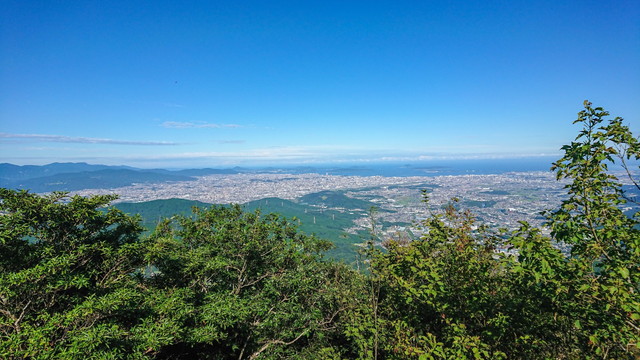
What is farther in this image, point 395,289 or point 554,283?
point 395,289

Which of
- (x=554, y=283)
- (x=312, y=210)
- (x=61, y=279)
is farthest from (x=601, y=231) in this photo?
(x=312, y=210)

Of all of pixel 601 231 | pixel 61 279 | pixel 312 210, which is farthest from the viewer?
pixel 312 210

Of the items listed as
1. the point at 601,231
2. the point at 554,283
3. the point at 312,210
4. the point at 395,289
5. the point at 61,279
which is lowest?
the point at 312,210

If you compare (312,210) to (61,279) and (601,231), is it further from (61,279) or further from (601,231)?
(601,231)

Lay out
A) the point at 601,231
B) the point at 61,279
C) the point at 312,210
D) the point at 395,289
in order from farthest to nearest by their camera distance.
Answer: the point at 312,210, the point at 395,289, the point at 61,279, the point at 601,231

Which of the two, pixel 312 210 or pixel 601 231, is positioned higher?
pixel 601 231

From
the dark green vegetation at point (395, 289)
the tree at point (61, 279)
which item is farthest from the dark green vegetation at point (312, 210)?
the tree at point (61, 279)

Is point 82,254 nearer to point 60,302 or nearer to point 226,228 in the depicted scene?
point 60,302

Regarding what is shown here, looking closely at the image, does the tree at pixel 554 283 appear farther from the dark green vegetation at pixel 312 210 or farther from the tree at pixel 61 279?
the dark green vegetation at pixel 312 210
